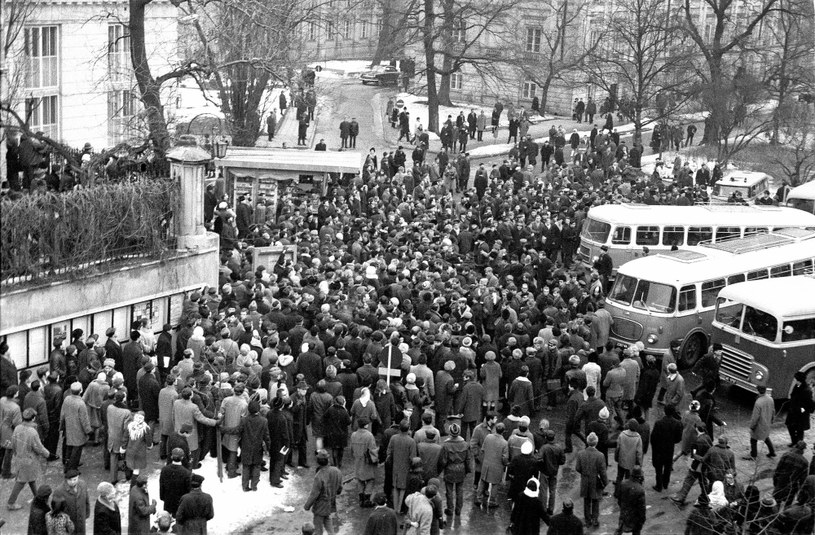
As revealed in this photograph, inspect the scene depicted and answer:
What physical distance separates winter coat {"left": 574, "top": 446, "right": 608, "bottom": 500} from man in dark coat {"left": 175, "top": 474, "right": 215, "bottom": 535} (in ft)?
17.6

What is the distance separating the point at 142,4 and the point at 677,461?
48.7 feet

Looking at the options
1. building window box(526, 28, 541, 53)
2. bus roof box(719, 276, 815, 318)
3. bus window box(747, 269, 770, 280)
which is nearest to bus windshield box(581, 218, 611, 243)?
bus window box(747, 269, 770, 280)

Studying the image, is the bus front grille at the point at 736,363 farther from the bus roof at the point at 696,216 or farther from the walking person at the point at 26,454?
the walking person at the point at 26,454

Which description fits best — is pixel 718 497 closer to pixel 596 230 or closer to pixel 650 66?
pixel 596 230

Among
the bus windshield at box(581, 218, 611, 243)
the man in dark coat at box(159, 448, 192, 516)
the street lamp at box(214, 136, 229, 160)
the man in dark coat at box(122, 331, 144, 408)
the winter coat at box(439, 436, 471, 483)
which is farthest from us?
the bus windshield at box(581, 218, 611, 243)

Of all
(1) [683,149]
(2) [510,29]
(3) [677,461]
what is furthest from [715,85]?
(3) [677,461]

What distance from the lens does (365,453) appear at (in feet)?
58.7

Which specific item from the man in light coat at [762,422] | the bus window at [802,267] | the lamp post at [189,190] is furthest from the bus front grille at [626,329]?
the lamp post at [189,190]

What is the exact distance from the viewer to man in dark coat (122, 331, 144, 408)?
19891 millimetres

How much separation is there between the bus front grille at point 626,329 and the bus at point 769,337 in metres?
1.88

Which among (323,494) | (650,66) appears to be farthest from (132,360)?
(650,66)

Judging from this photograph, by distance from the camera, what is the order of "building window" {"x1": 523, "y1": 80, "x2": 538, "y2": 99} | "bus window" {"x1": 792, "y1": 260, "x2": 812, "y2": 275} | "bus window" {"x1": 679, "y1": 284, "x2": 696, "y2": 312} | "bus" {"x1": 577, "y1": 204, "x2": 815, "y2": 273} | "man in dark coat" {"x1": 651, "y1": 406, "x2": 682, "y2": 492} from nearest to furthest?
1. "man in dark coat" {"x1": 651, "y1": 406, "x2": 682, "y2": 492}
2. "bus window" {"x1": 679, "y1": 284, "x2": 696, "y2": 312}
3. "bus window" {"x1": 792, "y1": 260, "x2": 812, "y2": 275}
4. "bus" {"x1": 577, "y1": 204, "x2": 815, "y2": 273}
5. "building window" {"x1": 523, "y1": 80, "x2": 538, "y2": 99}

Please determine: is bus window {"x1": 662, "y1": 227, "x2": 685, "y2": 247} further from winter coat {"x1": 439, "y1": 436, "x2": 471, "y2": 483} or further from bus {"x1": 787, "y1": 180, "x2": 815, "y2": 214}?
winter coat {"x1": 439, "y1": 436, "x2": 471, "y2": 483}

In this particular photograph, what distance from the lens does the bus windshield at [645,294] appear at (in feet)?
82.6
